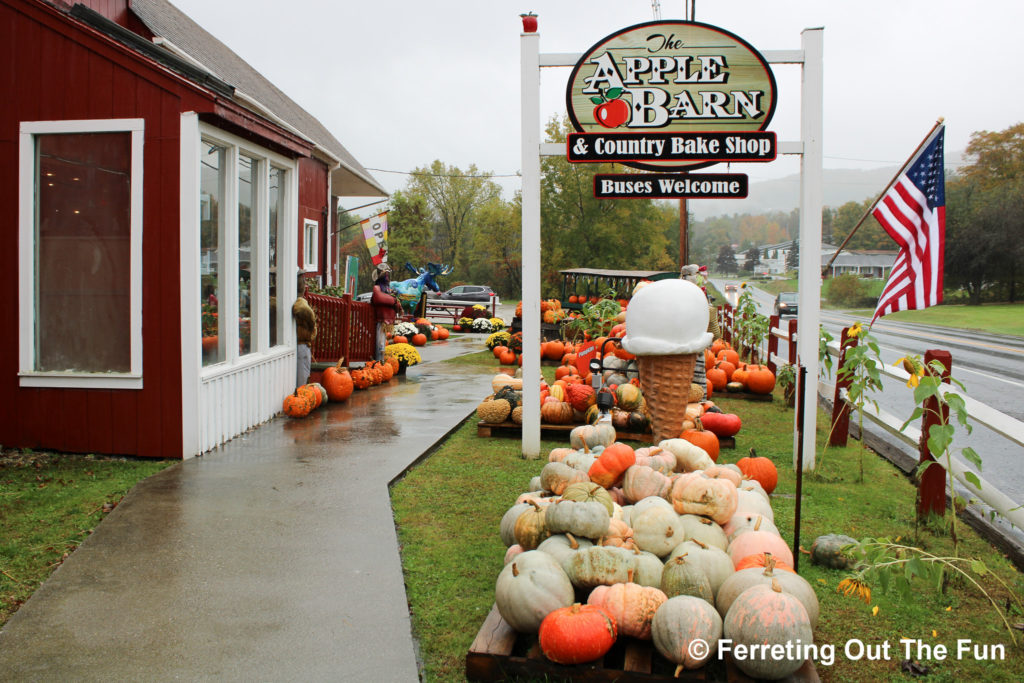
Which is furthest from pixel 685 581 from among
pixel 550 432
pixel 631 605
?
pixel 550 432

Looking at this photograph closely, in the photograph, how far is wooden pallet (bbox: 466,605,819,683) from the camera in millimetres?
3438

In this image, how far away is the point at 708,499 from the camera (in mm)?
4531

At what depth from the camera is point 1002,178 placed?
70.8 m

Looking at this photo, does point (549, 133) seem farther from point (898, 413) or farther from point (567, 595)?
point (567, 595)

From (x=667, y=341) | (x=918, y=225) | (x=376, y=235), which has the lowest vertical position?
(x=667, y=341)

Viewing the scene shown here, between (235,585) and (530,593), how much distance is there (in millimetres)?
1884

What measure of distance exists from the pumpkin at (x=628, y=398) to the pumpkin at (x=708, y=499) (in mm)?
4256

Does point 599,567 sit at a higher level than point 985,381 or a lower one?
higher

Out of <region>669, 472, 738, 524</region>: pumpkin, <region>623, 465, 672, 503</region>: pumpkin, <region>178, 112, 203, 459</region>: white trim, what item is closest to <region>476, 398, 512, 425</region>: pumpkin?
<region>178, 112, 203, 459</region>: white trim

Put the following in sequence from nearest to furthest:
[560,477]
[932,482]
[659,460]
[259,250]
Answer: [560,477] → [659,460] → [932,482] → [259,250]

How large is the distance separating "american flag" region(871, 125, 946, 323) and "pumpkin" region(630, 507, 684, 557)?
3935 mm

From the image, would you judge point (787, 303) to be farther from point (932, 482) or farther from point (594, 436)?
point (932, 482)

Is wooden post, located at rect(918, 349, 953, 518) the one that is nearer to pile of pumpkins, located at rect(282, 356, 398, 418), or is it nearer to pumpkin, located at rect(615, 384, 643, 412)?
pumpkin, located at rect(615, 384, 643, 412)

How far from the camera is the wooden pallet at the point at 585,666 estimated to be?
3438 millimetres
